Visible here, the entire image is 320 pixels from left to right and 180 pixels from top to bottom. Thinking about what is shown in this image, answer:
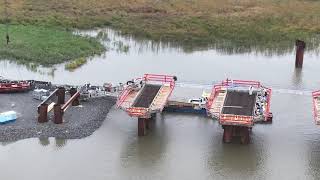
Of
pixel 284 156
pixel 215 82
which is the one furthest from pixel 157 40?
pixel 284 156

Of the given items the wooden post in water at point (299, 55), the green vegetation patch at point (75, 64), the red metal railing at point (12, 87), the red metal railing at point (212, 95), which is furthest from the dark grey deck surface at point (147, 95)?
the wooden post in water at point (299, 55)

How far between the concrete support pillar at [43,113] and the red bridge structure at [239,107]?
775cm

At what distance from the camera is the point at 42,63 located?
135 feet

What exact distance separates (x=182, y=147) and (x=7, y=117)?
855 centimetres

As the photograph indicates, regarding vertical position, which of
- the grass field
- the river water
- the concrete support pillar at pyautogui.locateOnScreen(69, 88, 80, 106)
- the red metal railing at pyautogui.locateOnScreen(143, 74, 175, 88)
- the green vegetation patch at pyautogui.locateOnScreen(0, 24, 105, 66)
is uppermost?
the grass field

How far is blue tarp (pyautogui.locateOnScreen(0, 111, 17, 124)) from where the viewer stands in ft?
97.1

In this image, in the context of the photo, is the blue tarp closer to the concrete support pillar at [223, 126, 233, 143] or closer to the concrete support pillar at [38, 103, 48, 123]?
the concrete support pillar at [38, 103, 48, 123]

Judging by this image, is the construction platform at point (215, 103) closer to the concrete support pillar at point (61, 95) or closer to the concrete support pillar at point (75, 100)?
the concrete support pillar at point (75, 100)

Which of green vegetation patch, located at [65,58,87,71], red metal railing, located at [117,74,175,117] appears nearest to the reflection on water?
green vegetation patch, located at [65,58,87,71]

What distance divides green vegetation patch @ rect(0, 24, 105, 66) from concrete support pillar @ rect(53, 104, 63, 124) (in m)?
11.9

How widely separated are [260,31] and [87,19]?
→ 50.4ft

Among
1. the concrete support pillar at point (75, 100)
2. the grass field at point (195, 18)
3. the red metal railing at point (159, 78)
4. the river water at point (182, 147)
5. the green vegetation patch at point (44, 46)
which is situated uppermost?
the grass field at point (195, 18)

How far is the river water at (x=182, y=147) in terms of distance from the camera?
25.5 metres

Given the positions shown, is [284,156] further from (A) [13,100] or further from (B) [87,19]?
(B) [87,19]
